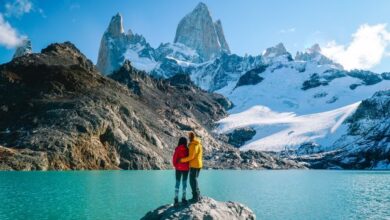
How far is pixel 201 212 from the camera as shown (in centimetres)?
2905

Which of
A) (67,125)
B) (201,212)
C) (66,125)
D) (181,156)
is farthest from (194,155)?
(66,125)

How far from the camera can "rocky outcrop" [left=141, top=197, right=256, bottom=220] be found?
2860cm

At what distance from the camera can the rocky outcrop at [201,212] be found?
28.6 m

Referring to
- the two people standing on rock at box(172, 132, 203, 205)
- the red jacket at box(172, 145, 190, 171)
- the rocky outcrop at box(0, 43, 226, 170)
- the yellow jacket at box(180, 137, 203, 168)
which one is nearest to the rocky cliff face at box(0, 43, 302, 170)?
the rocky outcrop at box(0, 43, 226, 170)

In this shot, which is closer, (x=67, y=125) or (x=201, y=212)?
(x=201, y=212)

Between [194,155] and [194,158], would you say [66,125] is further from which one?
[194,155]

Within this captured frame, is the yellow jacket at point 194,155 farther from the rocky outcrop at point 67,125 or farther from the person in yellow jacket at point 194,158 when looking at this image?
the rocky outcrop at point 67,125

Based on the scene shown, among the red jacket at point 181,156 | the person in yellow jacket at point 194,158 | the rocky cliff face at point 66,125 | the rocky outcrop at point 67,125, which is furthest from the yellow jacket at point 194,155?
the rocky outcrop at point 67,125

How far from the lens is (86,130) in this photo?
497 ft

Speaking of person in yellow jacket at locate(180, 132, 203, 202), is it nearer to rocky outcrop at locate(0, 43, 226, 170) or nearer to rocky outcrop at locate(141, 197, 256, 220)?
rocky outcrop at locate(141, 197, 256, 220)

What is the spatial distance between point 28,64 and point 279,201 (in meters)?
154

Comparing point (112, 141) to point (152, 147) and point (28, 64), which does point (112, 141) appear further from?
point (28, 64)

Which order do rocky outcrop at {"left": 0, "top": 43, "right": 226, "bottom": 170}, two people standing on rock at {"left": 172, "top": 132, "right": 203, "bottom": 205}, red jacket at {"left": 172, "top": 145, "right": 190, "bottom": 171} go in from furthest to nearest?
rocky outcrop at {"left": 0, "top": 43, "right": 226, "bottom": 170} → red jacket at {"left": 172, "top": 145, "right": 190, "bottom": 171} → two people standing on rock at {"left": 172, "top": 132, "right": 203, "bottom": 205}

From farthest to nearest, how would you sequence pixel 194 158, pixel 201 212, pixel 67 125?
pixel 67 125
pixel 194 158
pixel 201 212
